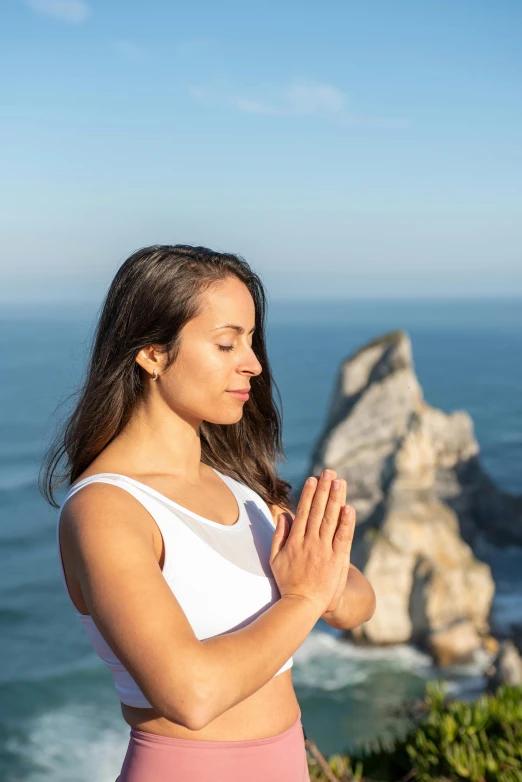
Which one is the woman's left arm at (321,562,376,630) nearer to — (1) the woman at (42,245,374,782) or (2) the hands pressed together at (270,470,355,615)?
(1) the woman at (42,245,374,782)

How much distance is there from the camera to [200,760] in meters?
2.37

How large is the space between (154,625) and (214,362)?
0.87 m

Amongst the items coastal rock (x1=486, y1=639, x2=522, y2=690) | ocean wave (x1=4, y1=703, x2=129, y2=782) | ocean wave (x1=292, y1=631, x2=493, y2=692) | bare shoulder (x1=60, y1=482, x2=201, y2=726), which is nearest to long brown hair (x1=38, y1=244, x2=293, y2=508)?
bare shoulder (x1=60, y1=482, x2=201, y2=726)

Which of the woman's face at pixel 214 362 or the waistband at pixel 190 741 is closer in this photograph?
the waistband at pixel 190 741

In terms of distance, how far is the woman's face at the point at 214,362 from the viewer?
260 centimetres

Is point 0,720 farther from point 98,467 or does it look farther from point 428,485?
point 98,467

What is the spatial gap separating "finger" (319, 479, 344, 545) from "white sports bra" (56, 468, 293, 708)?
240 millimetres

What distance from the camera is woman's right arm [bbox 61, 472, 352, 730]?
2014 millimetres

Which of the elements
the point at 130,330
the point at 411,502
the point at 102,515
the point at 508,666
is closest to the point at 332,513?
the point at 102,515

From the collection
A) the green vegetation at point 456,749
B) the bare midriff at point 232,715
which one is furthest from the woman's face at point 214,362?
the green vegetation at point 456,749

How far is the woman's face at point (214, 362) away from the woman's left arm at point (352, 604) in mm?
701

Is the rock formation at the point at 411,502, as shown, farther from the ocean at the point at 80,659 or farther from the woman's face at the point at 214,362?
the woman's face at the point at 214,362

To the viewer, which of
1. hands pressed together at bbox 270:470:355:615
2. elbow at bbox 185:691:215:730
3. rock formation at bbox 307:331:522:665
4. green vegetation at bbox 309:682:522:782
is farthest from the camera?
rock formation at bbox 307:331:522:665

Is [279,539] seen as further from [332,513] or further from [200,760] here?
[200,760]
